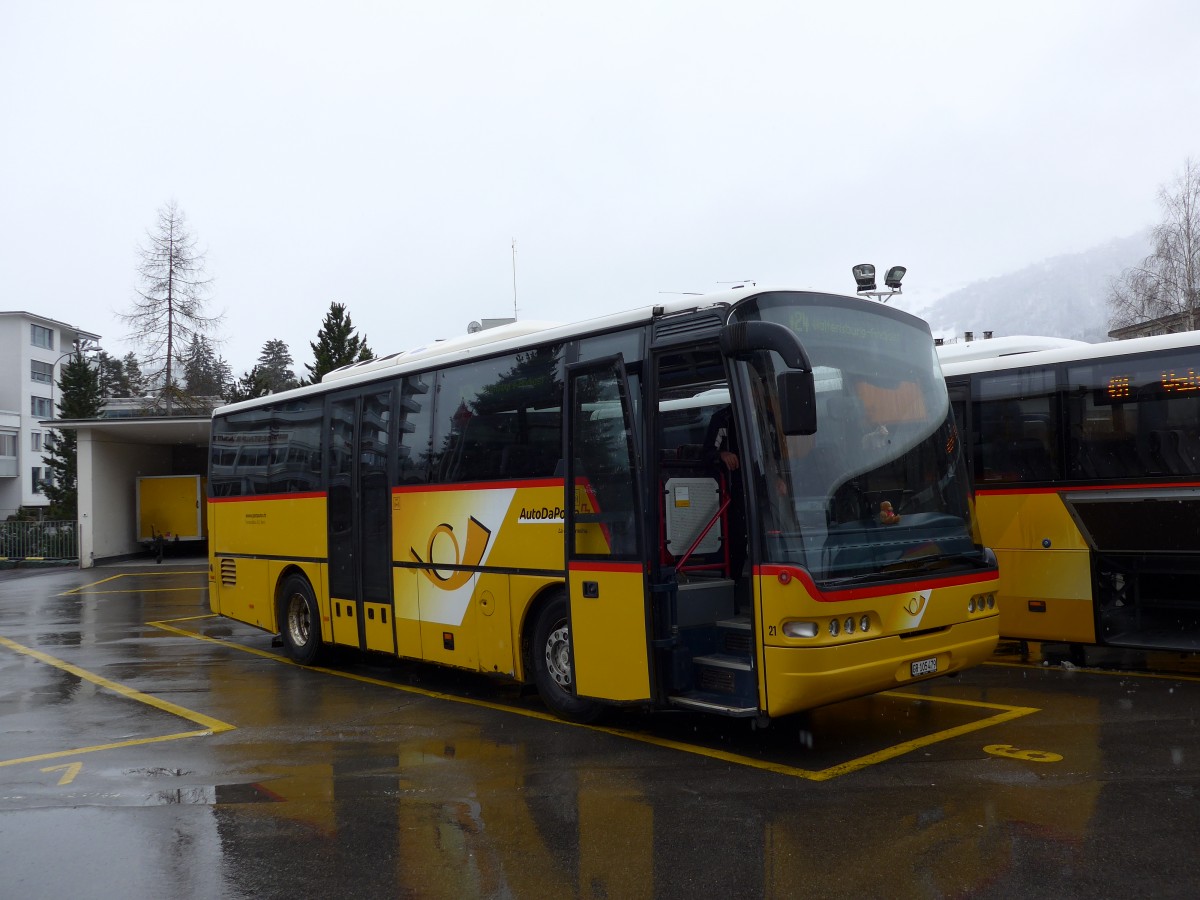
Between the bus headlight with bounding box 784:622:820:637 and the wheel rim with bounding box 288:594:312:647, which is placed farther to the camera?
the wheel rim with bounding box 288:594:312:647

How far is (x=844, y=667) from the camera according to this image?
6727 millimetres

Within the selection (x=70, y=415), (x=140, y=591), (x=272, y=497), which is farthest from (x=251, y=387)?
(x=272, y=497)

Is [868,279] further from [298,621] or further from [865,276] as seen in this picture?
[298,621]

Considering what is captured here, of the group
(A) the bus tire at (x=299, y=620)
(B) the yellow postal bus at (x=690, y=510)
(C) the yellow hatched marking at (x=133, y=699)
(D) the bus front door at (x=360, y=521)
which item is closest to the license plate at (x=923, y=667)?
(B) the yellow postal bus at (x=690, y=510)

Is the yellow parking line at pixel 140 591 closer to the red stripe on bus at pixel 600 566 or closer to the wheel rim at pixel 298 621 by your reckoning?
the wheel rim at pixel 298 621

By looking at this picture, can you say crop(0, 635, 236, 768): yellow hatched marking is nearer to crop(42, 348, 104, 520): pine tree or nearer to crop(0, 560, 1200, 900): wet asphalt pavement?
crop(0, 560, 1200, 900): wet asphalt pavement

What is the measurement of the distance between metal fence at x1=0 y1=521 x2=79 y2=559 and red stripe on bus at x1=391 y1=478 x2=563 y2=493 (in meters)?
29.1

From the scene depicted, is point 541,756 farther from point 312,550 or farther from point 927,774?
point 312,550

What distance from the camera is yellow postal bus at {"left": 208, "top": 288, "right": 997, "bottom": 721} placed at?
22.3 feet

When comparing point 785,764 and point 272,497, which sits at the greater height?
point 272,497

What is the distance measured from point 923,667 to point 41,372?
244 ft

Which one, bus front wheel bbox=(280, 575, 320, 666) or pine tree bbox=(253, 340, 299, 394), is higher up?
pine tree bbox=(253, 340, 299, 394)

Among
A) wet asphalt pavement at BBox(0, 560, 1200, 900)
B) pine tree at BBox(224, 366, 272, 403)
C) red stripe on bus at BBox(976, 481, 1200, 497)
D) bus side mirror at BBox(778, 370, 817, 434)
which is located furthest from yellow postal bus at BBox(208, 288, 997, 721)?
pine tree at BBox(224, 366, 272, 403)

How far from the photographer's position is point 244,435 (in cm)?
1373
